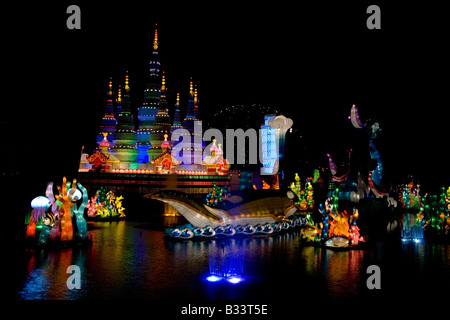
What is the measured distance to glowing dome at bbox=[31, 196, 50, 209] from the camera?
17891 mm

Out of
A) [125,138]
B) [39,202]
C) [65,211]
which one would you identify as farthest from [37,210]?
[125,138]

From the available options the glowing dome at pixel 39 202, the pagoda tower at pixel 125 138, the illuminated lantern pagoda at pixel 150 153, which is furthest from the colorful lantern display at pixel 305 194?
the glowing dome at pixel 39 202

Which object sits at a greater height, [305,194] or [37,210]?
[37,210]

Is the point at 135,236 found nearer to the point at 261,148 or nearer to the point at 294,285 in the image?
the point at 294,285

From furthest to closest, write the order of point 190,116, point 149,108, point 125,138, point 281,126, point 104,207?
point 190,116
point 149,108
point 125,138
point 281,126
point 104,207

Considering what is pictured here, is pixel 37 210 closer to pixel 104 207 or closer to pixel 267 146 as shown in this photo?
pixel 104 207

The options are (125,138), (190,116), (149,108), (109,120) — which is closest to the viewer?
(125,138)

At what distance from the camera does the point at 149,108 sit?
48750 millimetres

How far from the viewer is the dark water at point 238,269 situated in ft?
39.7

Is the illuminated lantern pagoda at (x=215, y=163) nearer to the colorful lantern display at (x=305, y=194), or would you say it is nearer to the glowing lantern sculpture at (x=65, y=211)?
the colorful lantern display at (x=305, y=194)

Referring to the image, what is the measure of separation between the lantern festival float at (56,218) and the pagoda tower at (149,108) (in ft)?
93.3

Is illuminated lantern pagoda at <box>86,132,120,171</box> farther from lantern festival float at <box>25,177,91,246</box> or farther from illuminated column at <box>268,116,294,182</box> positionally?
lantern festival float at <box>25,177,91,246</box>

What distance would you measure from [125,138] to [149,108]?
3.92 meters
